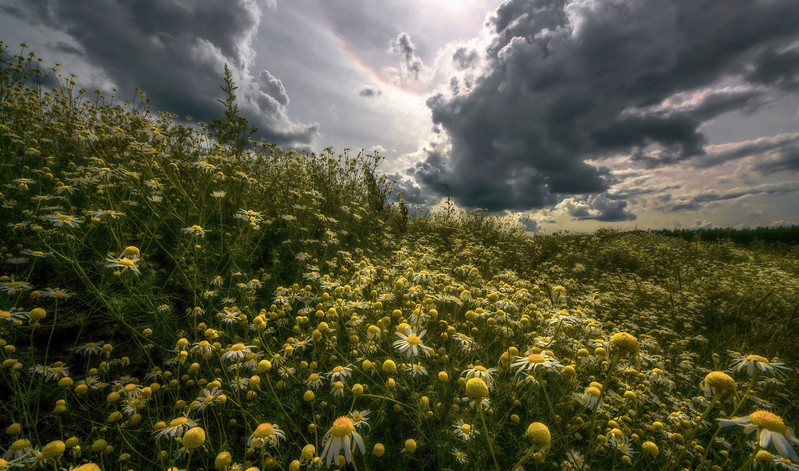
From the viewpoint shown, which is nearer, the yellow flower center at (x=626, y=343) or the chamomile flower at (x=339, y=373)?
the yellow flower center at (x=626, y=343)

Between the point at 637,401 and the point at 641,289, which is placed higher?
the point at 641,289

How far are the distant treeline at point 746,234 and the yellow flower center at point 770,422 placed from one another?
21907 mm

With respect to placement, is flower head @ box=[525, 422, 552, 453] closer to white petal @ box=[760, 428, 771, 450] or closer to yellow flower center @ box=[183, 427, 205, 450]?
white petal @ box=[760, 428, 771, 450]

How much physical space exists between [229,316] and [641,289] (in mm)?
7506

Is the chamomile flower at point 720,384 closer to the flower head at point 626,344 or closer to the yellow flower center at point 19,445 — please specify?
the flower head at point 626,344

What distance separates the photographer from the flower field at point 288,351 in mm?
2016

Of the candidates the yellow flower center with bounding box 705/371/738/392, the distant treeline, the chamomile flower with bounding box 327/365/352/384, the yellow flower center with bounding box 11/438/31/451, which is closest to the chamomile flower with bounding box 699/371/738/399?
the yellow flower center with bounding box 705/371/738/392

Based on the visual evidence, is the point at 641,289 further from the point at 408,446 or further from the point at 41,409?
the point at 41,409

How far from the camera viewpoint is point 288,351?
249 centimetres

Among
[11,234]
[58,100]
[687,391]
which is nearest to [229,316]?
[11,234]

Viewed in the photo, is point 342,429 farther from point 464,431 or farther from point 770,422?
point 770,422

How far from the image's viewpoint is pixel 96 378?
2.40 metres

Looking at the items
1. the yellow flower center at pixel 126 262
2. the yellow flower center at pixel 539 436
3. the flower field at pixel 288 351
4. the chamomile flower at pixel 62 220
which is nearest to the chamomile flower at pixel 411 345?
the flower field at pixel 288 351

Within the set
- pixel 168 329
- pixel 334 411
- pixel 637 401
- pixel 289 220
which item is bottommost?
pixel 637 401
